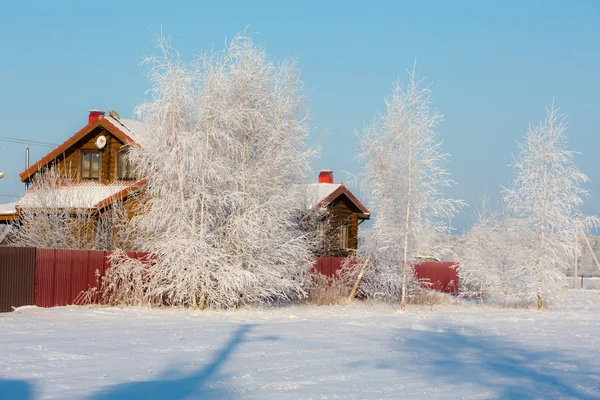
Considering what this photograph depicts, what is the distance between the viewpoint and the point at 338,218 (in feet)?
122

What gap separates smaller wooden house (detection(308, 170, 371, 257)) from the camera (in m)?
34.7

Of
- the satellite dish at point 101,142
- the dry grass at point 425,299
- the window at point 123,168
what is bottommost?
the dry grass at point 425,299

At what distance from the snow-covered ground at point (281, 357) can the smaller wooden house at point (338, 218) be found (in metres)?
14.6

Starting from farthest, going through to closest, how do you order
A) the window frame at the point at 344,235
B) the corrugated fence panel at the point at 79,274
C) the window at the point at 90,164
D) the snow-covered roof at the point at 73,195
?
the window frame at the point at 344,235 → the window at the point at 90,164 → the snow-covered roof at the point at 73,195 → the corrugated fence panel at the point at 79,274

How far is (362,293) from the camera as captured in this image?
1149 inches

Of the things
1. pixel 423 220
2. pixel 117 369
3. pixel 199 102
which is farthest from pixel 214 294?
pixel 117 369

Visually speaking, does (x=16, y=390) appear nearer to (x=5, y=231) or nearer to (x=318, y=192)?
(x=318, y=192)

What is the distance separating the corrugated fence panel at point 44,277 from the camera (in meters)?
20.3

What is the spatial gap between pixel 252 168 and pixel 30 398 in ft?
49.3

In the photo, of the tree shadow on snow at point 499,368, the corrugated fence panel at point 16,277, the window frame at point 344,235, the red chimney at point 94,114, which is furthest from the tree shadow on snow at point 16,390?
the window frame at point 344,235

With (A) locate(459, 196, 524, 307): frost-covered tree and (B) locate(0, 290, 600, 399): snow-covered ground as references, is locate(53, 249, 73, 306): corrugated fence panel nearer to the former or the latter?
(B) locate(0, 290, 600, 399): snow-covered ground

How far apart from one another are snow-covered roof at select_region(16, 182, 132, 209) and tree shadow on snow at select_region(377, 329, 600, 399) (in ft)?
54.2

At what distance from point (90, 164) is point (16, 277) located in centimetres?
1378

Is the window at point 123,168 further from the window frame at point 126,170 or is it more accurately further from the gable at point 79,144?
the gable at point 79,144
